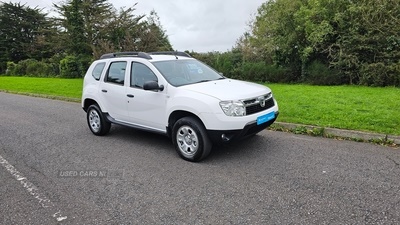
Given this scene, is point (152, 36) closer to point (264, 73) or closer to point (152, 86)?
point (264, 73)

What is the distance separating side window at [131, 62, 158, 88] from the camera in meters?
5.14

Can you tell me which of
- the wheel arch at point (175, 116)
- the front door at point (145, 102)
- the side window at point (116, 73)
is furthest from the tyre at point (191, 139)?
the side window at point (116, 73)

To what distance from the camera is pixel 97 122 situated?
6.35 meters

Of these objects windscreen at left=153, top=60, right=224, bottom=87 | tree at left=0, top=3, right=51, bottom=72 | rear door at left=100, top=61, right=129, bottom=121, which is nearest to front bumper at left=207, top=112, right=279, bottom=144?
windscreen at left=153, top=60, right=224, bottom=87

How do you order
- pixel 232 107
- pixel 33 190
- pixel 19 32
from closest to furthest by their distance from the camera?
pixel 33 190, pixel 232 107, pixel 19 32

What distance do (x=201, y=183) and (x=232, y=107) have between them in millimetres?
1210

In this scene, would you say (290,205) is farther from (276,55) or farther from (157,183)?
(276,55)

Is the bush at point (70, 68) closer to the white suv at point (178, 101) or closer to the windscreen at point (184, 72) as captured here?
the white suv at point (178, 101)

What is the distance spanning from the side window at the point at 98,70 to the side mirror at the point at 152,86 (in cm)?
186

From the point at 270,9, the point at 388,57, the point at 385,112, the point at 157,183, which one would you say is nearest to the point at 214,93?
the point at 157,183

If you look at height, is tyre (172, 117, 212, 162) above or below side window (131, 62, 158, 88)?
below

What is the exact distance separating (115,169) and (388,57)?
14.8 m

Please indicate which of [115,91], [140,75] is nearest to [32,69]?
[115,91]

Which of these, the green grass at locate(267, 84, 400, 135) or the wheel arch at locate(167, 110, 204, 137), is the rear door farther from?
the green grass at locate(267, 84, 400, 135)
